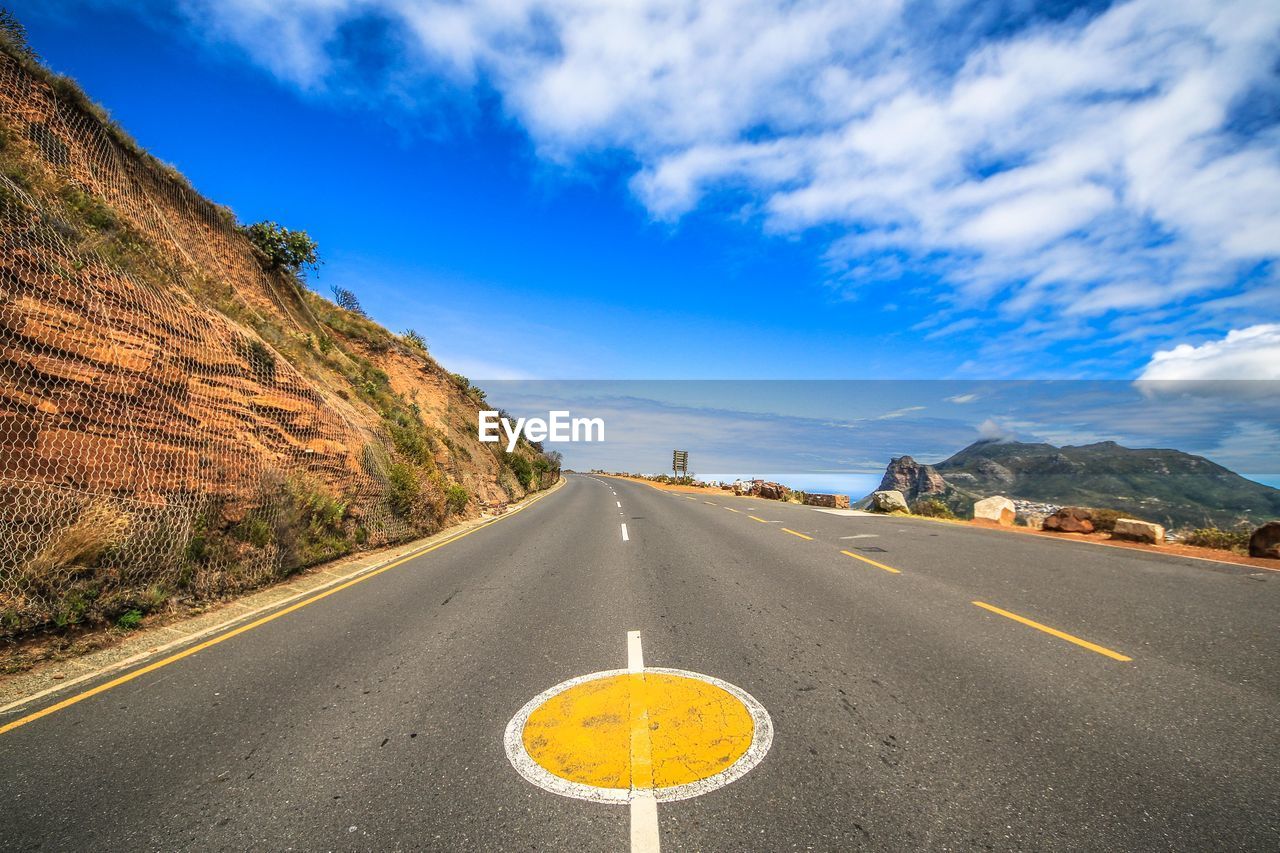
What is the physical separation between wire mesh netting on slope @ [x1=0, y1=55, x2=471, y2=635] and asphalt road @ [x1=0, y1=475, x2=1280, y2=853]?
72.1 inches

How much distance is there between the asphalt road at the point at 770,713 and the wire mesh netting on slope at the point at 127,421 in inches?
72.1

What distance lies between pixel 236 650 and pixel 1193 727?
314 inches

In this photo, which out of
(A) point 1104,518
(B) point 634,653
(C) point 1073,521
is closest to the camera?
(B) point 634,653

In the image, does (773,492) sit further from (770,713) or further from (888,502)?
(770,713)

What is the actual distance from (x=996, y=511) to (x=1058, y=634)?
14.9 m

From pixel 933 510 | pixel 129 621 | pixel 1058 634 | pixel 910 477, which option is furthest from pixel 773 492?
pixel 910 477

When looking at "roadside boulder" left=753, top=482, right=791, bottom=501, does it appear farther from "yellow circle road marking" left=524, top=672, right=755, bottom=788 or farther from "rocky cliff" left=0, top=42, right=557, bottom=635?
"yellow circle road marking" left=524, top=672, right=755, bottom=788

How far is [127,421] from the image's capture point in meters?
6.54

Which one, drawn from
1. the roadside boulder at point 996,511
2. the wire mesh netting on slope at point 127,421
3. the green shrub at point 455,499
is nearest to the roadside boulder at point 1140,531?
the roadside boulder at point 996,511

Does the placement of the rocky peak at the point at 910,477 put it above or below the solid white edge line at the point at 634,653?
above

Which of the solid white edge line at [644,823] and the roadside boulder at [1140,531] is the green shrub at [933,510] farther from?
the solid white edge line at [644,823]

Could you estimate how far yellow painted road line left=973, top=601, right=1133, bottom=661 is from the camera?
440 cm

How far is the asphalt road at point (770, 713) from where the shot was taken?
2.36m

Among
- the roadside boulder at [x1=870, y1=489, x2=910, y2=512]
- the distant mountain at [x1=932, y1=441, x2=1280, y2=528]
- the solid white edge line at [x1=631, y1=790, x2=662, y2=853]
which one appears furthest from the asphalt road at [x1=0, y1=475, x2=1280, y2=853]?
the distant mountain at [x1=932, y1=441, x2=1280, y2=528]
